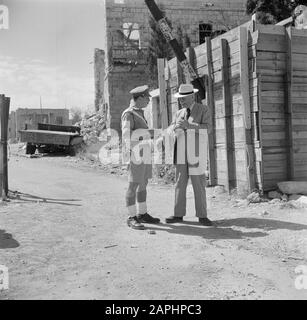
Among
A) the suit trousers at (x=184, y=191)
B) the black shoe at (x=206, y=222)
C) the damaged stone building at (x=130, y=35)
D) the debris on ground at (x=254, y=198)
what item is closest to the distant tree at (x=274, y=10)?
the damaged stone building at (x=130, y=35)

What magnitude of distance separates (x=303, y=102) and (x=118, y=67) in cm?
1736

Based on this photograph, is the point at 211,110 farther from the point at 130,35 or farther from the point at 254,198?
the point at 130,35

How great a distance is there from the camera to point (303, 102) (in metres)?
7.58

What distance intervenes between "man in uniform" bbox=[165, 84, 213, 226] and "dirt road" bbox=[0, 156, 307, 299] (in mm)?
307

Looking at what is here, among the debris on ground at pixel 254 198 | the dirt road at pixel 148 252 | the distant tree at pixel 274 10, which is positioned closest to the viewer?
the dirt road at pixel 148 252

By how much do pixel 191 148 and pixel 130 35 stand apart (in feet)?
65.2

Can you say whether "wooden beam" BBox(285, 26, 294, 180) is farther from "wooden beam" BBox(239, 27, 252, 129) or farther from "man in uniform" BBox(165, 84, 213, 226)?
"man in uniform" BBox(165, 84, 213, 226)

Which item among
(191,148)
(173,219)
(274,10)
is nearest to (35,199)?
(173,219)

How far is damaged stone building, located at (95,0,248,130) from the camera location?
23.9 meters

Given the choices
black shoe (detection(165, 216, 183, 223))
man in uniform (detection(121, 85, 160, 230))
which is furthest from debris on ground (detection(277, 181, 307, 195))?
man in uniform (detection(121, 85, 160, 230))

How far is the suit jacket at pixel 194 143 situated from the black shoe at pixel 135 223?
3.10 ft

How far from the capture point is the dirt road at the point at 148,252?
369 cm

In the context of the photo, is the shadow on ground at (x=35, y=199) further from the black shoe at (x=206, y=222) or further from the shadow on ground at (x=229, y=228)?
the black shoe at (x=206, y=222)
